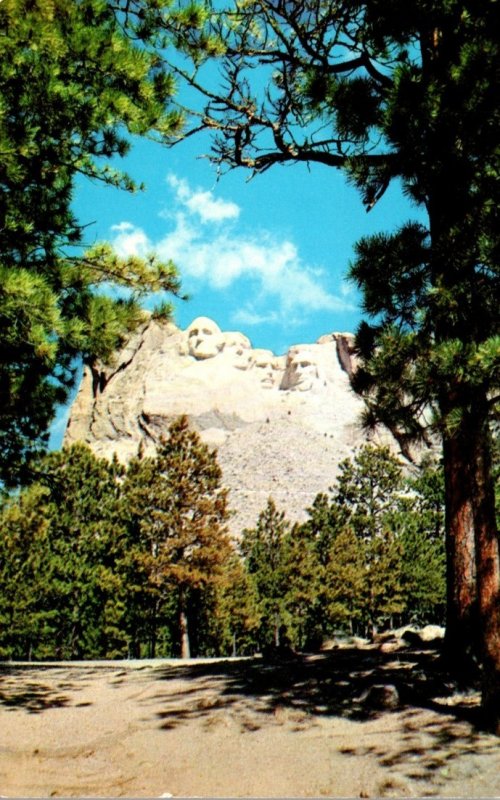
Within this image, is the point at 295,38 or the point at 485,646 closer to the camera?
the point at 485,646

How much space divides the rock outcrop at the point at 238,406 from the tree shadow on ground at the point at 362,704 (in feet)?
213

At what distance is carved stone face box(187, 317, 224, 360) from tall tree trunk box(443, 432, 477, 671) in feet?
323

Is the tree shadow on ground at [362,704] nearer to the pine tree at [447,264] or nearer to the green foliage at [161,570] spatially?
the pine tree at [447,264]

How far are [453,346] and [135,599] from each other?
2394cm

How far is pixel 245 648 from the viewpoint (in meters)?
43.6

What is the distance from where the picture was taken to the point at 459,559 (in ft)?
20.8

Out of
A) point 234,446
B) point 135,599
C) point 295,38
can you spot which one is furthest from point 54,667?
point 234,446

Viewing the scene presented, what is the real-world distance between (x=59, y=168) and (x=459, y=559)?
19.2 ft

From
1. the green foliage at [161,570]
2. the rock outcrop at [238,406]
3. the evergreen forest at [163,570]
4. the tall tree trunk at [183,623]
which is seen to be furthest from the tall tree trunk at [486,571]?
the rock outcrop at [238,406]

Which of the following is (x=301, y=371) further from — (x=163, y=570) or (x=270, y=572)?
(x=163, y=570)

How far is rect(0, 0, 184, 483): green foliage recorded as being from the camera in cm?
507

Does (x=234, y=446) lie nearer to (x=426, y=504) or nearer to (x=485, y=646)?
(x=426, y=504)

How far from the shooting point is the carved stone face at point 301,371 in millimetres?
99688

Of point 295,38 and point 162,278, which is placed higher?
point 295,38
